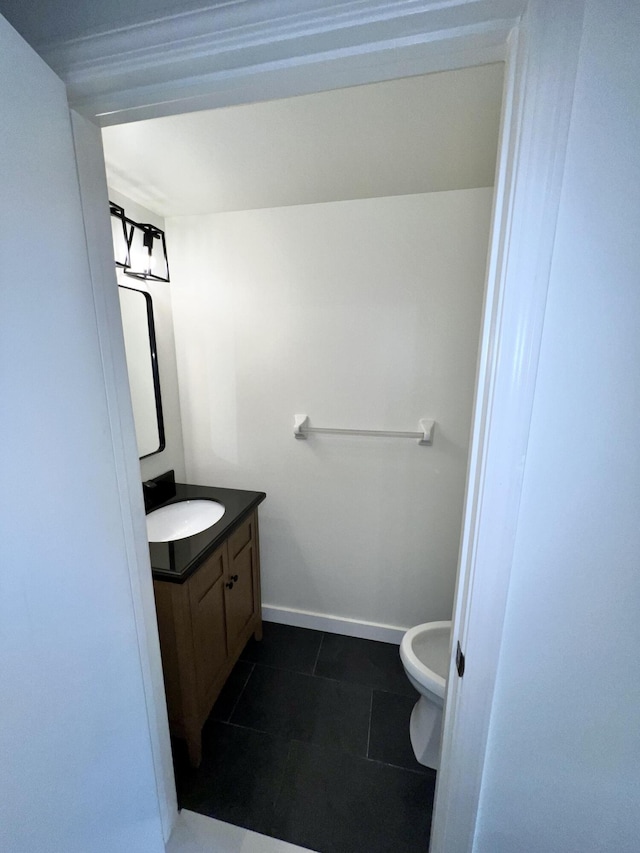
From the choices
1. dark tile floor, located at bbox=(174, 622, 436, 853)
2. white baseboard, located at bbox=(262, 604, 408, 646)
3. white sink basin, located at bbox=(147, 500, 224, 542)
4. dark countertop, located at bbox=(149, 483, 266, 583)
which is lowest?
dark tile floor, located at bbox=(174, 622, 436, 853)

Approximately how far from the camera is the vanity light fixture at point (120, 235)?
1357mm

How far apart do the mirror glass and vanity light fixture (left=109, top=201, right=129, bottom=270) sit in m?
0.11

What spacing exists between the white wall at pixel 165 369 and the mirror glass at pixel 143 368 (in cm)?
4

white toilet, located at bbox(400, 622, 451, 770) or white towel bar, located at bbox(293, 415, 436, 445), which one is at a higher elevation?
white towel bar, located at bbox(293, 415, 436, 445)

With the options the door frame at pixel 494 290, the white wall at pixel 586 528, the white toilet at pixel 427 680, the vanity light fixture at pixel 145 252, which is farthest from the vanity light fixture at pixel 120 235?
the white toilet at pixel 427 680

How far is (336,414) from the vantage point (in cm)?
169

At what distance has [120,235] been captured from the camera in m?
1.40

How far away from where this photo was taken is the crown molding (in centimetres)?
51

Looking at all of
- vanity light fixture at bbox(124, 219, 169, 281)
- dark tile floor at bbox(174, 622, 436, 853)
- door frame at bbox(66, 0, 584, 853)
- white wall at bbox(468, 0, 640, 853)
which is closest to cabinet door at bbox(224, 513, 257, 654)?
dark tile floor at bbox(174, 622, 436, 853)

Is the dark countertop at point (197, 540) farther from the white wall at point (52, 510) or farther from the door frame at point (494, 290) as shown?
the door frame at point (494, 290)

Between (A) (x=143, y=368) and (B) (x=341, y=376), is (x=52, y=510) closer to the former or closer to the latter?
(A) (x=143, y=368)

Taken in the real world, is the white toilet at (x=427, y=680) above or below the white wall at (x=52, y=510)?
below

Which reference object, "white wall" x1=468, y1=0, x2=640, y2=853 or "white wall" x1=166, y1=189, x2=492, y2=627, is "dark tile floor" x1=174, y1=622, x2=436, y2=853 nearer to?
"white wall" x1=166, y1=189, x2=492, y2=627

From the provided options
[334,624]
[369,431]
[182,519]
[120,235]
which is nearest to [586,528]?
[369,431]
